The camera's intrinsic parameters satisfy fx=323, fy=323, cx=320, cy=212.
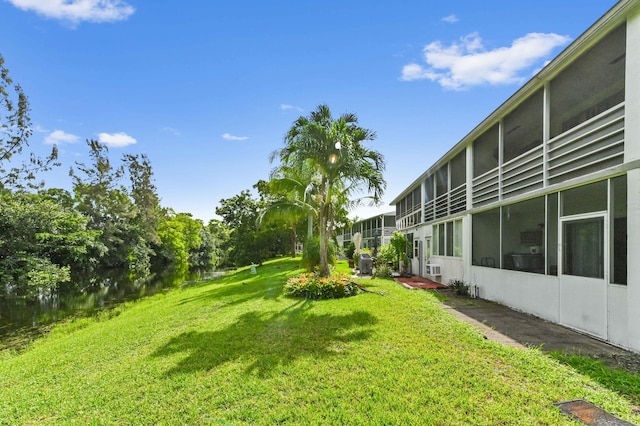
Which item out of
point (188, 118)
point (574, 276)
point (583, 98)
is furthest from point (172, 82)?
point (574, 276)

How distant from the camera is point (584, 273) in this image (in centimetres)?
593

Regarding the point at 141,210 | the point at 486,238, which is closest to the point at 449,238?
the point at 486,238

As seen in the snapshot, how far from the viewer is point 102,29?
441 inches

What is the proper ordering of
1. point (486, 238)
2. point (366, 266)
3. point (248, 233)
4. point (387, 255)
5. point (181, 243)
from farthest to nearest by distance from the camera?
point (181, 243)
point (248, 233)
point (387, 255)
point (366, 266)
point (486, 238)

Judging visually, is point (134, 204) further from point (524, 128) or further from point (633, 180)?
point (633, 180)

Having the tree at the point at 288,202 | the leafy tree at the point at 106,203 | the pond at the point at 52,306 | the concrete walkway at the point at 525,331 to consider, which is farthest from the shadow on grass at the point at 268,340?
the leafy tree at the point at 106,203

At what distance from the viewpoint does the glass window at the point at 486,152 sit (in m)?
9.54

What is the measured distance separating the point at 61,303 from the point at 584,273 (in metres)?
20.7

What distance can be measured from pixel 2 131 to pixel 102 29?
10.6m

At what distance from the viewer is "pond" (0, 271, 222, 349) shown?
11.0m

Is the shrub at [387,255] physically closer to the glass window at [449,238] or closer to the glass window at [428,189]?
the glass window at [428,189]

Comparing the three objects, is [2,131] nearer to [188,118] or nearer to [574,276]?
[188,118]

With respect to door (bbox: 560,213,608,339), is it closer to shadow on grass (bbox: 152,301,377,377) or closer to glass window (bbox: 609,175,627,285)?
glass window (bbox: 609,175,627,285)

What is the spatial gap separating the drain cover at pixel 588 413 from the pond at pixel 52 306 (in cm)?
1325
